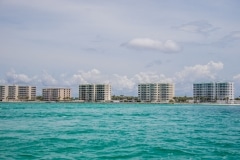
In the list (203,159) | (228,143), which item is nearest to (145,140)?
(228,143)

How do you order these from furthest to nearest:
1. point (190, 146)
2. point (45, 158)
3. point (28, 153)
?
point (190, 146) < point (28, 153) < point (45, 158)

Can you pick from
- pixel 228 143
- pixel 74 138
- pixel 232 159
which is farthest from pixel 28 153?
pixel 228 143

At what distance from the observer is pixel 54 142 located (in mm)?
28562

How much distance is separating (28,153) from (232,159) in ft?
42.6

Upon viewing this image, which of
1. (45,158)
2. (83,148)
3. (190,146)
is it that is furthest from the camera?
(190,146)

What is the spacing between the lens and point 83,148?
25969mm

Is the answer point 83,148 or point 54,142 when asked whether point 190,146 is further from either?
point 54,142

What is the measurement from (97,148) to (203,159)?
7610 mm

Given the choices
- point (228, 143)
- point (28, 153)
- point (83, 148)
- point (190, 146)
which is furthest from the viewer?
point (228, 143)

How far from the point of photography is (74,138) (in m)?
31.7

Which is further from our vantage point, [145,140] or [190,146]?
[145,140]

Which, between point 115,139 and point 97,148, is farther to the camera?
point 115,139

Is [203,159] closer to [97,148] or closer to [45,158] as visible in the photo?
[97,148]

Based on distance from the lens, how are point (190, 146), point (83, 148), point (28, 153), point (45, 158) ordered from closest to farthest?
point (45, 158), point (28, 153), point (83, 148), point (190, 146)
